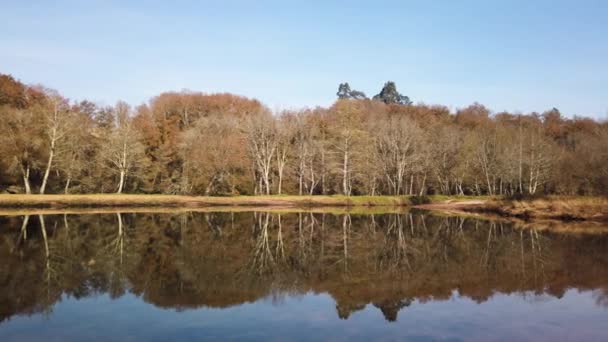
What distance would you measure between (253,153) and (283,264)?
54.4 m

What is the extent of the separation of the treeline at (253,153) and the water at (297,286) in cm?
3662

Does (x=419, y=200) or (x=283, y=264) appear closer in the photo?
(x=283, y=264)

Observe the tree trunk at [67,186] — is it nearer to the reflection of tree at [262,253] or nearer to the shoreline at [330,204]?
the shoreline at [330,204]

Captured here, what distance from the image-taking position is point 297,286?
18875mm

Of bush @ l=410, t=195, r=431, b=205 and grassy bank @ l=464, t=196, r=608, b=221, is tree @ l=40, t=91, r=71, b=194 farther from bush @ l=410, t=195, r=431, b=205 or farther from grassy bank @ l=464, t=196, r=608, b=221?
grassy bank @ l=464, t=196, r=608, b=221

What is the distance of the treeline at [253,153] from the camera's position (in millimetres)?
66812

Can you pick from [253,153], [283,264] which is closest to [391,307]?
[283,264]

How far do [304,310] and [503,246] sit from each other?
60.7 ft

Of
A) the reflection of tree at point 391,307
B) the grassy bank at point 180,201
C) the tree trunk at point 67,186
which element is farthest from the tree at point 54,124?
the reflection of tree at point 391,307

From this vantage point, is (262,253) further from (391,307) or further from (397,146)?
(397,146)

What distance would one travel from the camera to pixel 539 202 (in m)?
50.8

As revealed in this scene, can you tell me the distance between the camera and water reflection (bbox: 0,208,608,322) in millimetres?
17359

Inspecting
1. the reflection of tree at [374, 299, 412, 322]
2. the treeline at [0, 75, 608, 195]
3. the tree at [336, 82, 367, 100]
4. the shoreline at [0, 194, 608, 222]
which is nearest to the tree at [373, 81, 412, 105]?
the tree at [336, 82, 367, 100]

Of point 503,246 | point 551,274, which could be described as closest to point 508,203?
point 503,246
